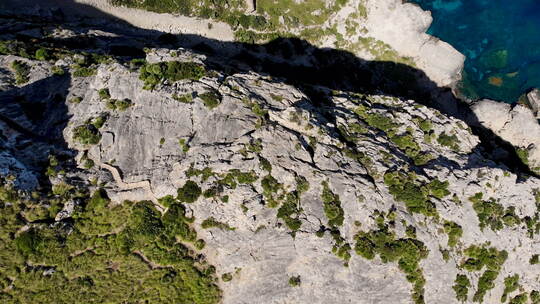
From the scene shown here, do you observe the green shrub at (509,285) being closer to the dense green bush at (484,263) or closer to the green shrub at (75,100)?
the dense green bush at (484,263)

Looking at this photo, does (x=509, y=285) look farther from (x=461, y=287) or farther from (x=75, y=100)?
(x=75, y=100)

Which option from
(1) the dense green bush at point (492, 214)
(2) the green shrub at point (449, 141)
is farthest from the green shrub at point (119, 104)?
(1) the dense green bush at point (492, 214)

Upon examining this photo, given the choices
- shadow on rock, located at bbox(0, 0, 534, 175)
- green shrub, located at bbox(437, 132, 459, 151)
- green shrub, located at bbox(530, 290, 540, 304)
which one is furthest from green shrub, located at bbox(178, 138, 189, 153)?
green shrub, located at bbox(530, 290, 540, 304)

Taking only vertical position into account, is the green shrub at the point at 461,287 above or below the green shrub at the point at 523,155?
below

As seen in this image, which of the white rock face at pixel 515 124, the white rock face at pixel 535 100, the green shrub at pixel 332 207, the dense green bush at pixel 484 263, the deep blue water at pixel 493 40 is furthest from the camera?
the deep blue water at pixel 493 40

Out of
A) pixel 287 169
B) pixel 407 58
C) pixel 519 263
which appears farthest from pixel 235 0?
pixel 519 263

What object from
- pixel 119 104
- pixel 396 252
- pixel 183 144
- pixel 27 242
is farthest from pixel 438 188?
pixel 27 242
